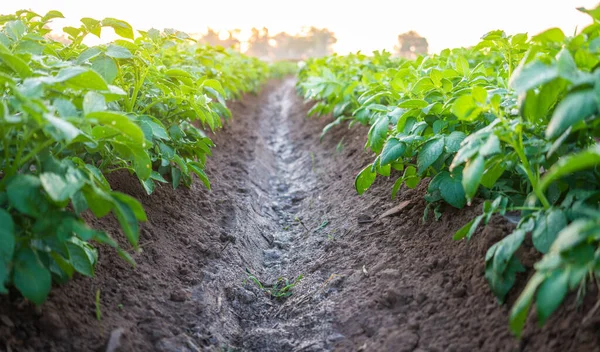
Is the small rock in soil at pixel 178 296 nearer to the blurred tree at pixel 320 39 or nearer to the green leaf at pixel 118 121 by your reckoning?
the green leaf at pixel 118 121

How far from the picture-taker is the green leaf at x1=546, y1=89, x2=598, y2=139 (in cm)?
133

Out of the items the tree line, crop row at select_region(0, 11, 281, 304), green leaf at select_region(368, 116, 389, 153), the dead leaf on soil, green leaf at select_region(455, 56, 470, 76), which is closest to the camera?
crop row at select_region(0, 11, 281, 304)

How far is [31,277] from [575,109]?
161cm

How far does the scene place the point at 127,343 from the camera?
173 centimetres

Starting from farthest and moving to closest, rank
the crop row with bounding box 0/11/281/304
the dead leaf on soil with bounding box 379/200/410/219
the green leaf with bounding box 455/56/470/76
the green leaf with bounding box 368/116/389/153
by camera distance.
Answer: the green leaf with bounding box 455/56/470/76
the dead leaf on soil with bounding box 379/200/410/219
the green leaf with bounding box 368/116/389/153
the crop row with bounding box 0/11/281/304

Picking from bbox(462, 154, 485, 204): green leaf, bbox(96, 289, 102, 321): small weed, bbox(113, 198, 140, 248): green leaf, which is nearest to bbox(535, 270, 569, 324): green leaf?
bbox(462, 154, 485, 204): green leaf

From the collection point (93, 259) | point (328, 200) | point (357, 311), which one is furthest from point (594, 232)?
point (328, 200)

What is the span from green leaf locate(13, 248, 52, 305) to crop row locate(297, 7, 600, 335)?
1299 millimetres

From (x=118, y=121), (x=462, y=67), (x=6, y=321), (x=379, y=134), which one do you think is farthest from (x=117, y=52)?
(x=462, y=67)

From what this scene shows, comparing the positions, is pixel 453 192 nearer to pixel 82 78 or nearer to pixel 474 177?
pixel 474 177

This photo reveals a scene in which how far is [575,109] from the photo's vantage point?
134 cm

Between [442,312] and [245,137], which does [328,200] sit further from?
[245,137]

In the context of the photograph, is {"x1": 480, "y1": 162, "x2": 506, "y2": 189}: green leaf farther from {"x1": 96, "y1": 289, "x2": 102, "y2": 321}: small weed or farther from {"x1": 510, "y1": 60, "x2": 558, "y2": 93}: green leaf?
{"x1": 96, "y1": 289, "x2": 102, "y2": 321}: small weed

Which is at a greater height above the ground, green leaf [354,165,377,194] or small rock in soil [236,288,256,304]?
green leaf [354,165,377,194]
